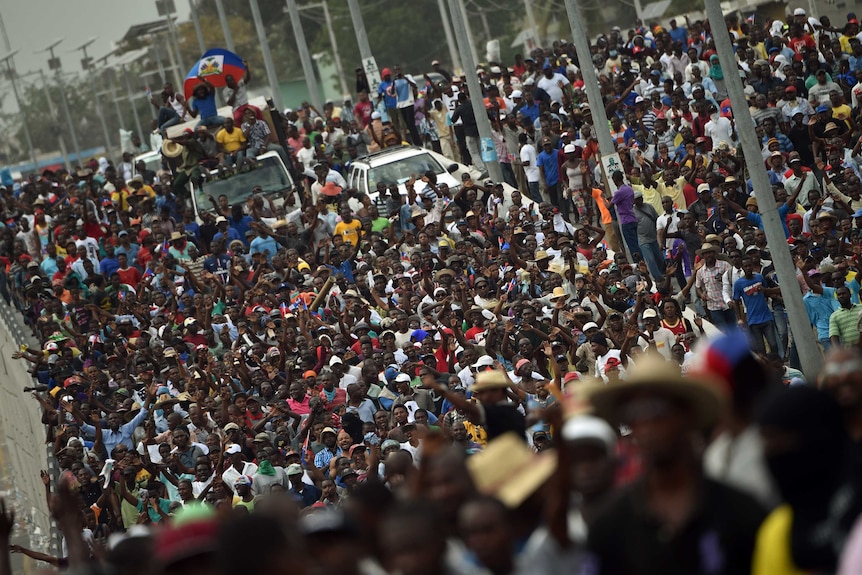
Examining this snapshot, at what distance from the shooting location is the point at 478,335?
16.7 m

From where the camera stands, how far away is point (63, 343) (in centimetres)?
2020

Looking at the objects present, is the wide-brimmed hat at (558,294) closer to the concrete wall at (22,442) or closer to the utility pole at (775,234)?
the utility pole at (775,234)

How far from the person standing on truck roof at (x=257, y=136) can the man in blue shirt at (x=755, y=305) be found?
34.8 ft

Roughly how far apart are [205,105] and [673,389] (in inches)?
876

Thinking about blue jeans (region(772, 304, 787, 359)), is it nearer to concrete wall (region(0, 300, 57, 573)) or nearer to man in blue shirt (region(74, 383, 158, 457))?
man in blue shirt (region(74, 383, 158, 457))

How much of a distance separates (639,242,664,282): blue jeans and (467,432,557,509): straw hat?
13.6 meters

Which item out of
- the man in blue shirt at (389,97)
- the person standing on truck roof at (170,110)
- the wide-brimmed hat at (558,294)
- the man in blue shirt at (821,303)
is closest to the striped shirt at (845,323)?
the man in blue shirt at (821,303)

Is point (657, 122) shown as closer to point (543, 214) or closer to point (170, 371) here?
point (543, 214)

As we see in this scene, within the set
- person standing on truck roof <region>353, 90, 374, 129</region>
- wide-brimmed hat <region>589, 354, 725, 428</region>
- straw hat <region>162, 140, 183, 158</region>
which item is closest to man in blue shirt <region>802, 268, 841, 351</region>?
wide-brimmed hat <region>589, 354, 725, 428</region>

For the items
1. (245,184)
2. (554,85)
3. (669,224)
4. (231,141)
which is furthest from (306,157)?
(669,224)

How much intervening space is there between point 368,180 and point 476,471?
18854mm

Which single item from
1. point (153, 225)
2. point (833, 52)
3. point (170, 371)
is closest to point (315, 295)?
point (170, 371)

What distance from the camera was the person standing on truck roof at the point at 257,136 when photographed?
25.2 m

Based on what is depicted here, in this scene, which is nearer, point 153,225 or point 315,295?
point 315,295
